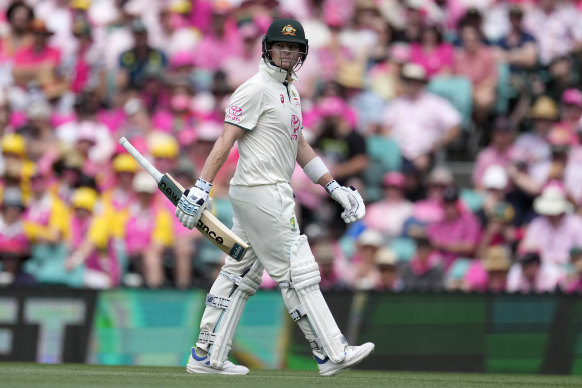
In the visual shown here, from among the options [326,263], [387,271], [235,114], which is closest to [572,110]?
[387,271]

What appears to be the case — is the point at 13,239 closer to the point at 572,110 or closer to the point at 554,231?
the point at 554,231

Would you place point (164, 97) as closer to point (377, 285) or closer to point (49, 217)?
point (49, 217)

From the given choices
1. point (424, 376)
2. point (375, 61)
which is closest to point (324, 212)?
point (375, 61)

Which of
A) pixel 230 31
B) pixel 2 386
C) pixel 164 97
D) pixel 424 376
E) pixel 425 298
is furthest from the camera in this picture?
pixel 230 31

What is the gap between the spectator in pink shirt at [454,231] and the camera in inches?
473

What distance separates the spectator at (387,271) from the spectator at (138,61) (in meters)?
4.81

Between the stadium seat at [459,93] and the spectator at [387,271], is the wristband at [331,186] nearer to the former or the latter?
the spectator at [387,271]

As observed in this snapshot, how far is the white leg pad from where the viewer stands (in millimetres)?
7969

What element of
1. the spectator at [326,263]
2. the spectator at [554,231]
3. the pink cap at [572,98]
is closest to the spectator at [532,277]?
the spectator at [554,231]

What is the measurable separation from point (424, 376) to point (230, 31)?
7.56 m

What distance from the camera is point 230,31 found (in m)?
15.5

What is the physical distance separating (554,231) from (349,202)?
14.6 feet

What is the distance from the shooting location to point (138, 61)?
15000 mm

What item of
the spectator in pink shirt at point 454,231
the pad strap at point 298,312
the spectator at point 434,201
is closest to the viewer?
the pad strap at point 298,312
